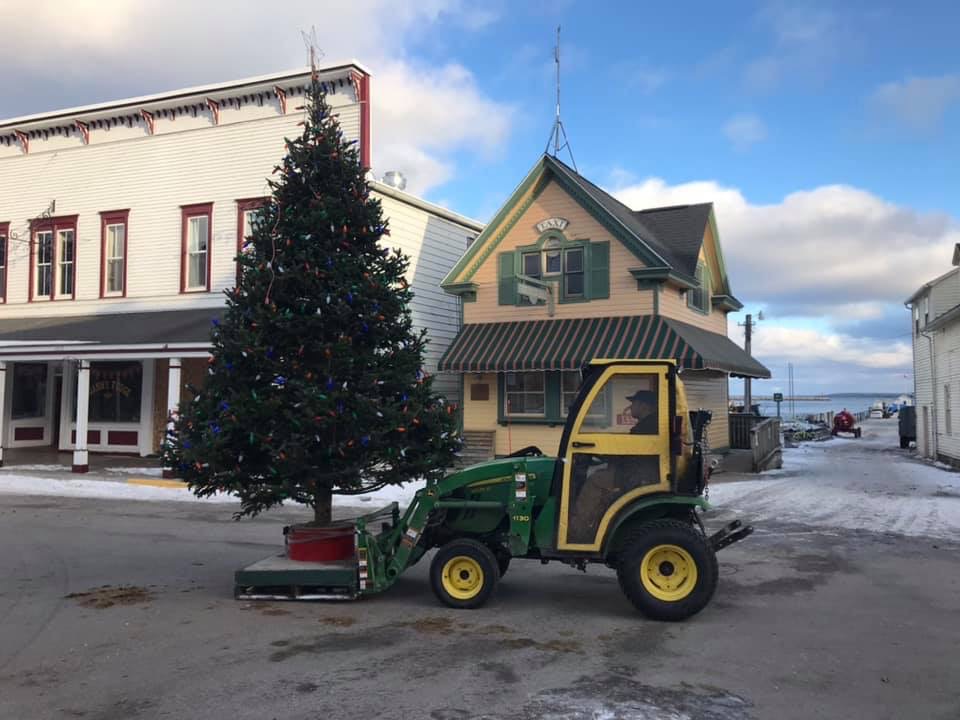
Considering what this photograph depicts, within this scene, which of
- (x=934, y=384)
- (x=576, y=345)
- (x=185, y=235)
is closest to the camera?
(x=576, y=345)

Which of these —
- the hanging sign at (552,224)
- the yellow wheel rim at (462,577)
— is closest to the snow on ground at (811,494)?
the yellow wheel rim at (462,577)

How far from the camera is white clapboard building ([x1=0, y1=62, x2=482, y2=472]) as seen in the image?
19406 mm

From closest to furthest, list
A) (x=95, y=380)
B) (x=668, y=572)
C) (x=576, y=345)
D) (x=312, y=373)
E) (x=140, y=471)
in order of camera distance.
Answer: (x=668, y=572)
(x=312, y=373)
(x=576, y=345)
(x=140, y=471)
(x=95, y=380)

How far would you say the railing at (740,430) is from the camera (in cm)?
2485

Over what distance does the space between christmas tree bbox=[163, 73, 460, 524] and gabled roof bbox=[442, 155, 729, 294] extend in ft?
36.9

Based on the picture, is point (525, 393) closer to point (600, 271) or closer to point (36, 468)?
point (600, 271)

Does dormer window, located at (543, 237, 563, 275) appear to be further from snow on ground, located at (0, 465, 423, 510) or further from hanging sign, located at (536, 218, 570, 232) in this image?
snow on ground, located at (0, 465, 423, 510)

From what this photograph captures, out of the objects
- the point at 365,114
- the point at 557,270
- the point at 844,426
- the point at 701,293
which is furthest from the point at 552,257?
the point at 844,426

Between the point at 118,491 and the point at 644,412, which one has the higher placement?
the point at 644,412

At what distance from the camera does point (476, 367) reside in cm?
1912

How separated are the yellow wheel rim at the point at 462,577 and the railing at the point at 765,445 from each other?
15109 millimetres

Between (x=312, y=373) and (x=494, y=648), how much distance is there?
3165mm

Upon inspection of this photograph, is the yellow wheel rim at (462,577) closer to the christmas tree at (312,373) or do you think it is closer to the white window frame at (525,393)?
the christmas tree at (312,373)

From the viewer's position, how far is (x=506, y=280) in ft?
67.2
